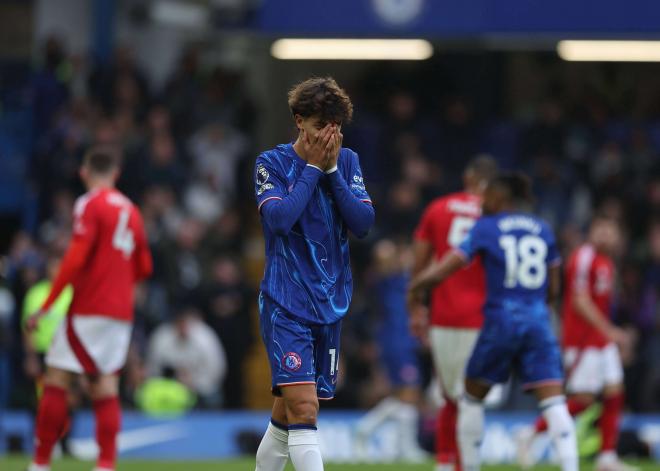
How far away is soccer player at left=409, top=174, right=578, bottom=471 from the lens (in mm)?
9125

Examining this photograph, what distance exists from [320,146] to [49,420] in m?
3.56

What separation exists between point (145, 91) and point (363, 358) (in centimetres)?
524

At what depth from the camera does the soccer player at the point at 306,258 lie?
695 cm

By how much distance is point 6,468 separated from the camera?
11.6 meters

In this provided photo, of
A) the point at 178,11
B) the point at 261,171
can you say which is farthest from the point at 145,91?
the point at 261,171

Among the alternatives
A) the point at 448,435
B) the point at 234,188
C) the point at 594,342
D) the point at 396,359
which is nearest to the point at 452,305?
the point at 448,435

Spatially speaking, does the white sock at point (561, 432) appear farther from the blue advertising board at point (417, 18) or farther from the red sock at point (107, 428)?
the blue advertising board at point (417, 18)

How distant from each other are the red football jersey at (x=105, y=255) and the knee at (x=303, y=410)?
3.04 metres

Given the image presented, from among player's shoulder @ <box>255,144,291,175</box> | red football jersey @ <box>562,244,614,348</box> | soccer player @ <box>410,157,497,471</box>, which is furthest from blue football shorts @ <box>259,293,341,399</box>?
red football jersey @ <box>562,244,614,348</box>

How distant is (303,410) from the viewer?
6.96 metres

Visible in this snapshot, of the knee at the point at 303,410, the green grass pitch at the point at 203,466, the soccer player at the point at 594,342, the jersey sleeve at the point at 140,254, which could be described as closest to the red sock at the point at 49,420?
the jersey sleeve at the point at 140,254

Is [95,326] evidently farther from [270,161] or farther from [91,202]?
[270,161]

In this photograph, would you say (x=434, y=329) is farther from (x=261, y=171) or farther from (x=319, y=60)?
(x=319, y=60)

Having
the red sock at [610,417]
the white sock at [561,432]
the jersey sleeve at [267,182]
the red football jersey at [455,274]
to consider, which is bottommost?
the red sock at [610,417]
